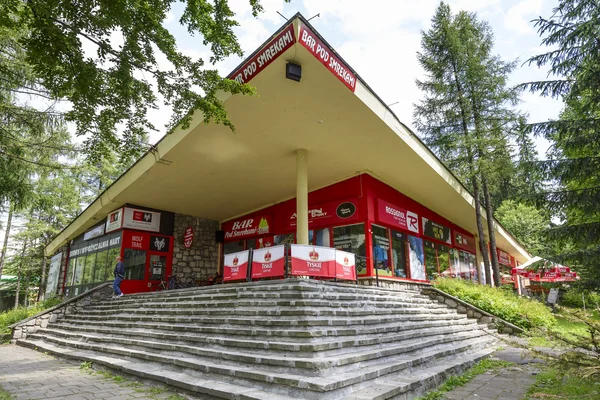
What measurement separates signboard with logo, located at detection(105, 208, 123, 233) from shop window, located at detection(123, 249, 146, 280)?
1.24 metres

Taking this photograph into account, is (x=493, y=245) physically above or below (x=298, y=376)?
above

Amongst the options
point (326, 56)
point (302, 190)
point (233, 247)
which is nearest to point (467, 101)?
point (302, 190)

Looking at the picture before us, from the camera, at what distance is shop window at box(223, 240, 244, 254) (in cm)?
1739

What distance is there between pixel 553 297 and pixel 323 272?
49.8 feet

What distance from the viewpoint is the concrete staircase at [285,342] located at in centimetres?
438

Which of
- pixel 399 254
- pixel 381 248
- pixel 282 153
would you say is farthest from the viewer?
pixel 399 254

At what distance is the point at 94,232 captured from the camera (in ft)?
56.6

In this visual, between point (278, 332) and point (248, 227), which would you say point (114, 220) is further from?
point (278, 332)

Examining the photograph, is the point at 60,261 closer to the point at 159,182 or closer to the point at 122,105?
the point at 159,182

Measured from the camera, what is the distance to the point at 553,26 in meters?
9.59

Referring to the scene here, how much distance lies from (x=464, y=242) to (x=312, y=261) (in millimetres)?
14517

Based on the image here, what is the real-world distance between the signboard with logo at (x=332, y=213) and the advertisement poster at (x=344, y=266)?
2728 millimetres

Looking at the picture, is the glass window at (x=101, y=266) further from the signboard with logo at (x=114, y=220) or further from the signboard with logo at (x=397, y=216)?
the signboard with logo at (x=397, y=216)

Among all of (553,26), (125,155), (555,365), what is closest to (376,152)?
(553,26)
